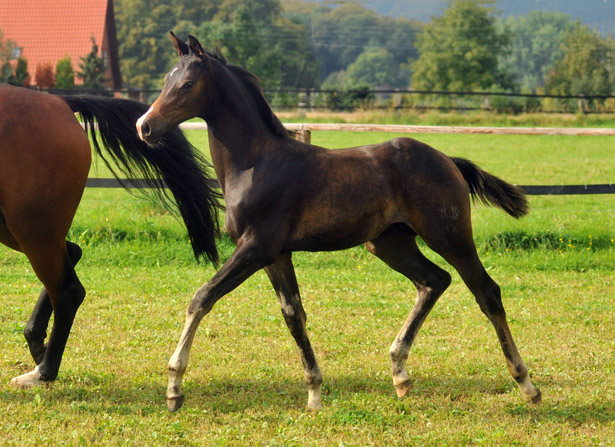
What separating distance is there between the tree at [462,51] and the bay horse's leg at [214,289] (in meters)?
49.3

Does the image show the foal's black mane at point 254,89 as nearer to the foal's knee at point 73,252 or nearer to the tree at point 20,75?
the foal's knee at point 73,252

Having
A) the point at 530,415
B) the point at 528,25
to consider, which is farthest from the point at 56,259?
the point at 528,25

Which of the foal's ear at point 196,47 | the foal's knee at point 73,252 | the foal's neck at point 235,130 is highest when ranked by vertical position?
the foal's ear at point 196,47

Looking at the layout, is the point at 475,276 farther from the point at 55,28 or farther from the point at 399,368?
the point at 55,28

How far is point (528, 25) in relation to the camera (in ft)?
407

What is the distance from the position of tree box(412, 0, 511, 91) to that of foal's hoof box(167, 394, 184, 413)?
4939 centimetres

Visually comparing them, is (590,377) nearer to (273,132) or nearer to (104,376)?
(273,132)

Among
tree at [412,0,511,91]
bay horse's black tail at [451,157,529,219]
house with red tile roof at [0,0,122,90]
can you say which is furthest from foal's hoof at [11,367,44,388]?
tree at [412,0,511,91]

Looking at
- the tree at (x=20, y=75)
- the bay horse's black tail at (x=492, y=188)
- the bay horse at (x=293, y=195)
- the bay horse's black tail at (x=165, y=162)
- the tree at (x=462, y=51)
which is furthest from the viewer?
the tree at (x=462, y=51)

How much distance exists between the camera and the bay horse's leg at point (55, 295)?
4.50m

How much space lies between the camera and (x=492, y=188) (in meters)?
4.74

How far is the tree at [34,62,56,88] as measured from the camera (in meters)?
37.3

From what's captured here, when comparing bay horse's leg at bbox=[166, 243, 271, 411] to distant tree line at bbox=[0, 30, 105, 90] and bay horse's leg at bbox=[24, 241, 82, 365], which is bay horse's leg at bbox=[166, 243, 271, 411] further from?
distant tree line at bbox=[0, 30, 105, 90]

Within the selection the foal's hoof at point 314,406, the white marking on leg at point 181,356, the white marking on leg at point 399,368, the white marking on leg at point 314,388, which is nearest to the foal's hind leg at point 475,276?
the white marking on leg at point 399,368
